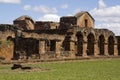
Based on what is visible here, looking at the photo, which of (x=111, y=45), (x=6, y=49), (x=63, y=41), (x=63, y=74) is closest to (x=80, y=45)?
(x=63, y=41)

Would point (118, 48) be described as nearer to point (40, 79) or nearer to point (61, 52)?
point (61, 52)

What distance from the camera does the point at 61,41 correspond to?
3859 cm

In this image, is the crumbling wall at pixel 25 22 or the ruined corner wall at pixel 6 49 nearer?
the ruined corner wall at pixel 6 49

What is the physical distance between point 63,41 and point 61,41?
13.9 inches

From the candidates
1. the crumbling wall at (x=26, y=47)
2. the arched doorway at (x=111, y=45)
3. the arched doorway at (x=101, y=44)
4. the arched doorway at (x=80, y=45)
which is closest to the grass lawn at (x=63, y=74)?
the crumbling wall at (x=26, y=47)

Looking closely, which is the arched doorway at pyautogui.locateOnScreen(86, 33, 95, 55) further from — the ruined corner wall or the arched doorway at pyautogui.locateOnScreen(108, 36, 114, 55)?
the ruined corner wall

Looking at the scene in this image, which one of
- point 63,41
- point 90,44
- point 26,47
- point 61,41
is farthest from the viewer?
point 90,44

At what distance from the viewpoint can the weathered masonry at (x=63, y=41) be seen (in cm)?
3450

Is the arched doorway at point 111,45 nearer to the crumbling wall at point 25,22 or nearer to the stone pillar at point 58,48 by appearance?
the stone pillar at point 58,48

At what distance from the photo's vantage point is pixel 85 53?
40.2 metres

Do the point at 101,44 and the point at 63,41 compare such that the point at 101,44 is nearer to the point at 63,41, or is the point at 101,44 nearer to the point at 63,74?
the point at 63,41

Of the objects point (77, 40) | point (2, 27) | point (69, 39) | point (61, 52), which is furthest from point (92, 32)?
point (2, 27)

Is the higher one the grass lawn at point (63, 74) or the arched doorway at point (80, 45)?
the arched doorway at point (80, 45)

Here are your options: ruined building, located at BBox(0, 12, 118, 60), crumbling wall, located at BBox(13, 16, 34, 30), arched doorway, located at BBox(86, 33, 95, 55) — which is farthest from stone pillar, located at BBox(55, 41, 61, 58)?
crumbling wall, located at BBox(13, 16, 34, 30)
